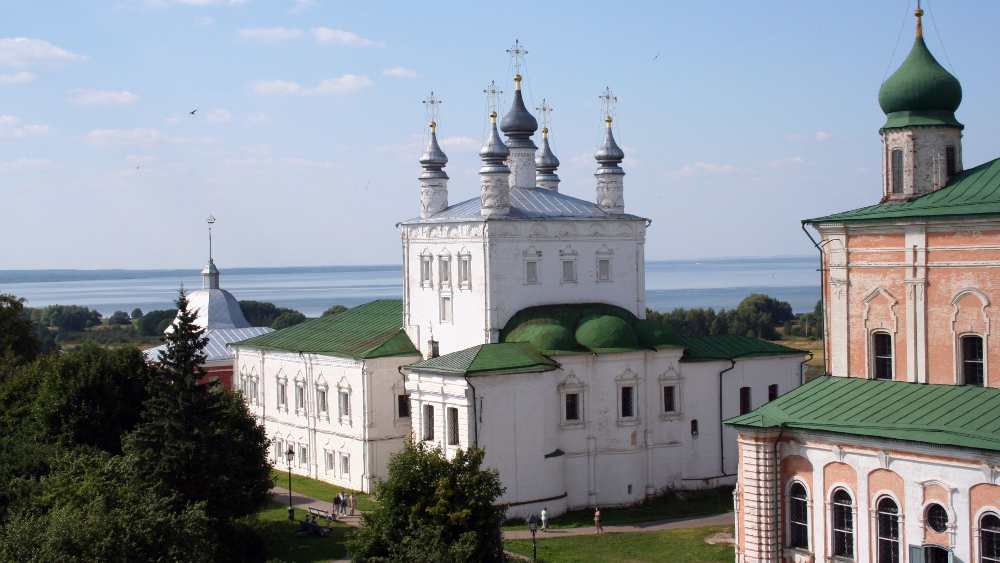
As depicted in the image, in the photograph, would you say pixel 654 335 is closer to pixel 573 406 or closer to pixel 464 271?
pixel 573 406

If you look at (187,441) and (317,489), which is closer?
(187,441)

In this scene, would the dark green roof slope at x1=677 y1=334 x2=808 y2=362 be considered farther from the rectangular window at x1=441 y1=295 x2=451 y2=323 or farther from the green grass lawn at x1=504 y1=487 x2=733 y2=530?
the rectangular window at x1=441 y1=295 x2=451 y2=323

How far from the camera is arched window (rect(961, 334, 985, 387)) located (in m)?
20.1

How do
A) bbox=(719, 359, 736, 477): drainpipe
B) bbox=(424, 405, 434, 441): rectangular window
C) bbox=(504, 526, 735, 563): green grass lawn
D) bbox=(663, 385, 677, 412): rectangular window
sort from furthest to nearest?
bbox=(719, 359, 736, 477): drainpipe, bbox=(663, 385, 677, 412): rectangular window, bbox=(424, 405, 434, 441): rectangular window, bbox=(504, 526, 735, 563): green grass lawn

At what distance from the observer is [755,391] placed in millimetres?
31609

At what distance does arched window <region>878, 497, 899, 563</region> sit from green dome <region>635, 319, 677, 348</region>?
36.5ft

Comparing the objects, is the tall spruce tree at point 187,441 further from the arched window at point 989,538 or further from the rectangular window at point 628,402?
the arched window at point 989,538

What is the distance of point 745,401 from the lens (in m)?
31.5

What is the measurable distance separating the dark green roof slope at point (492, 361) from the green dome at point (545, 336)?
26cm

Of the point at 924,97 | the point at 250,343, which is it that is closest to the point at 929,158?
the point at 924,97

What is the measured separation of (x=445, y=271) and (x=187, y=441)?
10.3 m

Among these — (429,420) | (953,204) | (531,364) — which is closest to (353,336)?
(429,420)

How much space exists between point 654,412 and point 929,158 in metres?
10.8

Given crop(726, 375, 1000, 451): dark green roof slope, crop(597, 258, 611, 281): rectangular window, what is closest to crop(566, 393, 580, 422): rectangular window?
crop(597, 258, 611, 281): rectangular window
